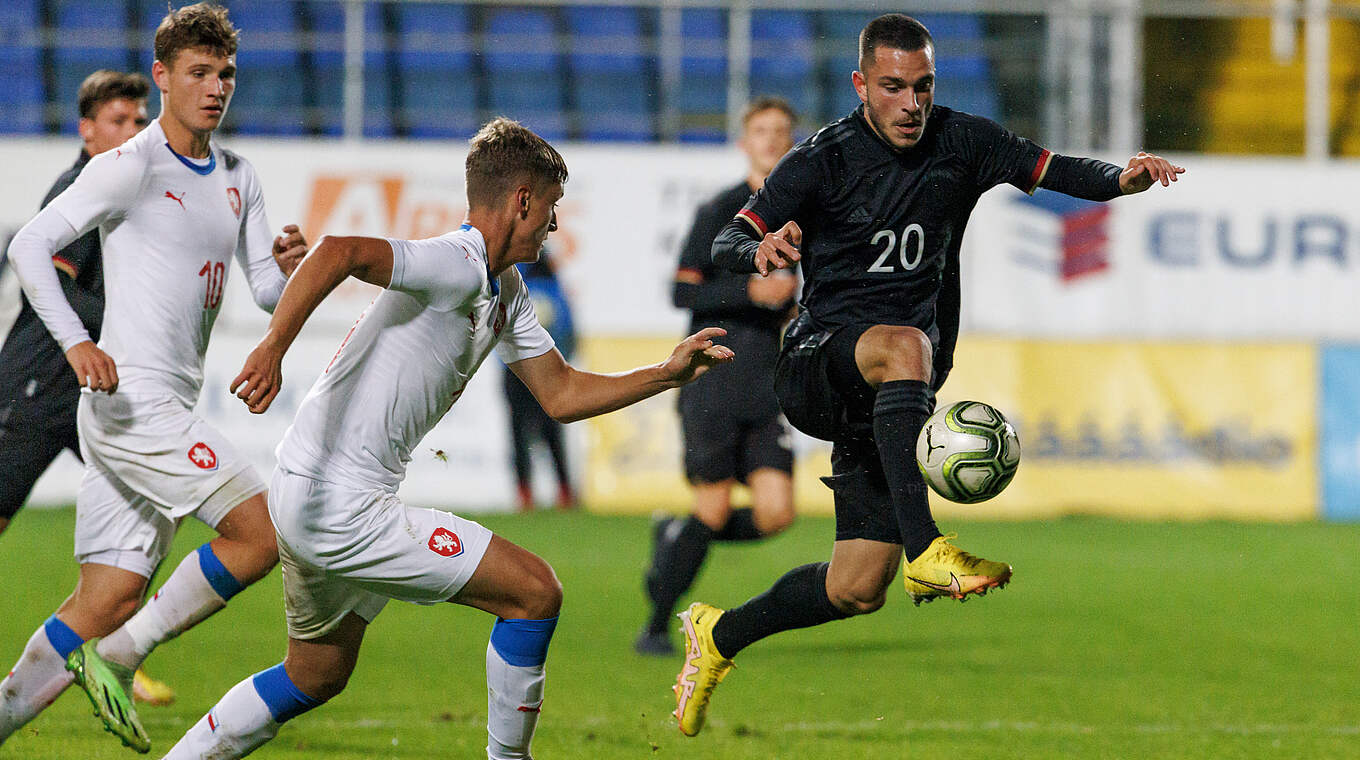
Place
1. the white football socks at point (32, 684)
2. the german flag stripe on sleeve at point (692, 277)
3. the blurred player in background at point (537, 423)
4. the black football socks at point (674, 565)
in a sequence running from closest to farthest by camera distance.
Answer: the white football socks at point (32, 684)
the black football socks at point (674, 565)
the german flag stripe on sleeve at point (692, 277)
the blurred player in background at point (537, 423)

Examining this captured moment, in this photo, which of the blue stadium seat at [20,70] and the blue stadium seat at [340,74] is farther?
the blue stadium seat at [340,74]

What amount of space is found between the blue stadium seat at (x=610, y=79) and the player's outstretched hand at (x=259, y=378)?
36.9 ft

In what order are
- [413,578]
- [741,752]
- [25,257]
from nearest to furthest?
[413,578] → [25,257] → [741,752]

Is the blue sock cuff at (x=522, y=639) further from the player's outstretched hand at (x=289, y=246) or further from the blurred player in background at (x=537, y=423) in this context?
the blurred player in background at (x=537, y=423)

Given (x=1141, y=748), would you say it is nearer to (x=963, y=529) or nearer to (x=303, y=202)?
(x=963, y=529)

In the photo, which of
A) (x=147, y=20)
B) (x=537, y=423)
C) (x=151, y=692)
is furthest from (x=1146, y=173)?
(x=147, y=20)

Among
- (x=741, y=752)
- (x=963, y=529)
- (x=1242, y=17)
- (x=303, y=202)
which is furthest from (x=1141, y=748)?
(x=1242, y=17)

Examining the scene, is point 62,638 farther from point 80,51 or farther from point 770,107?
point 80,51

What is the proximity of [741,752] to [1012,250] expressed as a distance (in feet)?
30.4

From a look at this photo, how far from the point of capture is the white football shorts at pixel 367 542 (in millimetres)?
3852

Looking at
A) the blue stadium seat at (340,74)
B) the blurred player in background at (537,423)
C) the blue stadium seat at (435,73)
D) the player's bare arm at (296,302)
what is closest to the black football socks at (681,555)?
the player's bare arm at (296,302)

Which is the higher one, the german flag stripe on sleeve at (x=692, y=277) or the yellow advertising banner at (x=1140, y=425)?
the german flag stripe on sleeve at (x=692, y=277)

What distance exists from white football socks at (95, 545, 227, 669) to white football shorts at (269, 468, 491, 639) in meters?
0.91

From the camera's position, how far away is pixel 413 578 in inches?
153
